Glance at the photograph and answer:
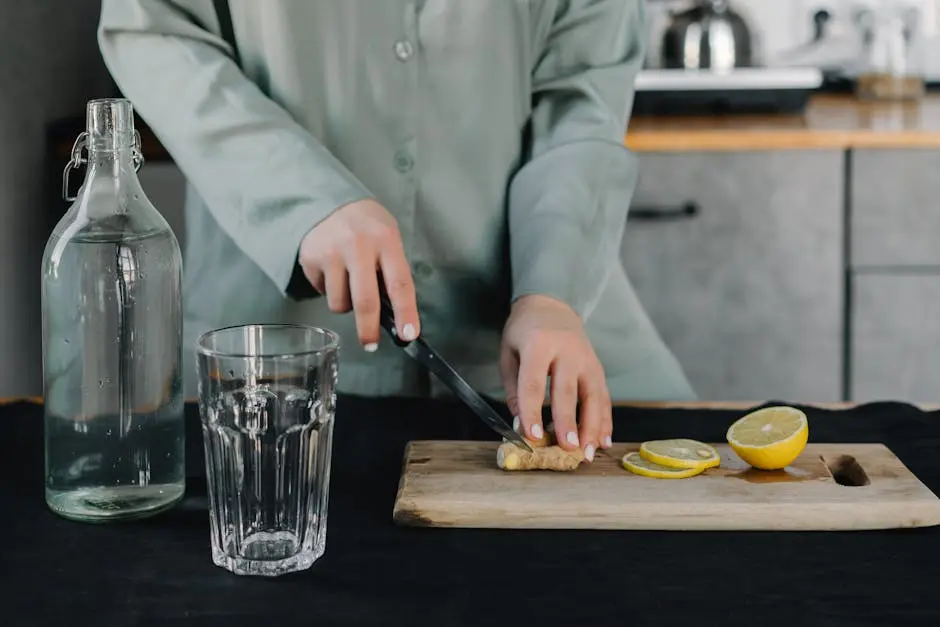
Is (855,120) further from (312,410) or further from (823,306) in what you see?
(312,410)

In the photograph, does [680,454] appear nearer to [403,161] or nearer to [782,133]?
[403,161]

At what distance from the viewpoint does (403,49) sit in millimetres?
1281

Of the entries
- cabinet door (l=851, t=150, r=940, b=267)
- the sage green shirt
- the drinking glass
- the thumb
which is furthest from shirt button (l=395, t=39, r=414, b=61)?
cabinet door (l=851, t=150, r=940, b=267)

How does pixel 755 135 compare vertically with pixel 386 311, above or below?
above

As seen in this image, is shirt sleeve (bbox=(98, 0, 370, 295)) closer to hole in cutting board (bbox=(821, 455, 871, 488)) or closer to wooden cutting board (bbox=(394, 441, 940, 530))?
wooden cutting board (bbox=(394, 441, 940, 530))

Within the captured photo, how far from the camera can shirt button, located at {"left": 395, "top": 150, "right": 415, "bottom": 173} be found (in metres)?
1.31

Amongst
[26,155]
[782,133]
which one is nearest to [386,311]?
[26,155]

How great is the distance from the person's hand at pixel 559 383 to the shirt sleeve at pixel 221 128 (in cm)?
20

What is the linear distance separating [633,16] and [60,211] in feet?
3.74

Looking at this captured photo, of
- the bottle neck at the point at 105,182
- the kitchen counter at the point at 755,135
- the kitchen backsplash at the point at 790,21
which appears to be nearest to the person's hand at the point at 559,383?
the bottle neck at the point at 105,182

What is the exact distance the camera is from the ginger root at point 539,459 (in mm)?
939

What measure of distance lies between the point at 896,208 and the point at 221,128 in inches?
56.0

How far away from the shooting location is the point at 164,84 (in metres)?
1.21

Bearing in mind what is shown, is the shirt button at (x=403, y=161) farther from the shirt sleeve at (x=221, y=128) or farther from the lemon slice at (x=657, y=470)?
the lemon slice at (x=657, y=470)
